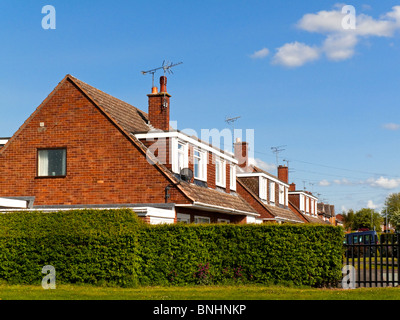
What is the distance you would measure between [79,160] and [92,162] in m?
0.66

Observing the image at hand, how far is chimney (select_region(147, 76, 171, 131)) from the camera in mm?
30969

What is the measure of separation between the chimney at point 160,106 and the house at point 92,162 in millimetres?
2348

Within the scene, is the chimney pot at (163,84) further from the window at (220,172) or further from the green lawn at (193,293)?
the green lawn at (193,293)

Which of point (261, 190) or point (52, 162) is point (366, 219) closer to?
point (261, 190)

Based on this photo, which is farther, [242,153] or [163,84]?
[242,153]

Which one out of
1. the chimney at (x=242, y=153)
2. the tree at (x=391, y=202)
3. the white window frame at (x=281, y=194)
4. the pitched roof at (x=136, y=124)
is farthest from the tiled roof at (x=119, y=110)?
the tree at (x=391, y=202)

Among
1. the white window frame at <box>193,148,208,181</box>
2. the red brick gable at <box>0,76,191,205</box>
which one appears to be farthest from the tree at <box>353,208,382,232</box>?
the red brick gable at <box>0,76,191,205</box>

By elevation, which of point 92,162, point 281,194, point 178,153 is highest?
point 178,153

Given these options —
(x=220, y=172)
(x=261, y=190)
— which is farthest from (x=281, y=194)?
(x=220, y=172)

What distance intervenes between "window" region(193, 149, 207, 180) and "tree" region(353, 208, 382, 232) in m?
99.3

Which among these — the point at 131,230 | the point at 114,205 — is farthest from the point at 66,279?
the point at 114,205

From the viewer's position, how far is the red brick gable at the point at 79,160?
2625 cm

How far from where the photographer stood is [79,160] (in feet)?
89.3
